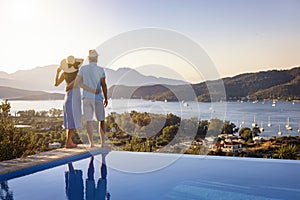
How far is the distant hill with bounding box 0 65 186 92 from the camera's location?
4691 millimetres

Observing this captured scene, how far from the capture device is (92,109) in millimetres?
3555

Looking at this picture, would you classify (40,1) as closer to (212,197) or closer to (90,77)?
(90,77)

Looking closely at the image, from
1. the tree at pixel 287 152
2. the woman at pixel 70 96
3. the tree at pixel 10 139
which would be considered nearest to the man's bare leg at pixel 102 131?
the woman at pixel 70 96

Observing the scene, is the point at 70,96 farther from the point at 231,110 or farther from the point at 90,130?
the point at 231,110

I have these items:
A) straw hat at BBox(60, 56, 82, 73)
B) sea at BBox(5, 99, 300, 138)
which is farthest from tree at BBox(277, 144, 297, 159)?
straw hat at BBox(60, 56, 82, 73)

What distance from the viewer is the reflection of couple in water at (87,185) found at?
86.0 inches

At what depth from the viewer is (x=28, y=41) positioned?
17.6ft

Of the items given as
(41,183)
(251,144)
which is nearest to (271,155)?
(251,144)

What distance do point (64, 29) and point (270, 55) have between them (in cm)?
417

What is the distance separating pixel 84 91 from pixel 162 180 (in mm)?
1495

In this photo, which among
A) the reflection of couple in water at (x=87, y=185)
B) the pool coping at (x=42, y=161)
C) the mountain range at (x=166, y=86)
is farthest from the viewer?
the mountain range at (x=166, y=86)

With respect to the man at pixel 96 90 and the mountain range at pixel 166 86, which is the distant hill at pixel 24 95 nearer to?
the mountain range at pixel 166 86

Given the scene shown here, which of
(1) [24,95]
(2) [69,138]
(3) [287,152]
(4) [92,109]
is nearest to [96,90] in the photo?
(4) [92,109]

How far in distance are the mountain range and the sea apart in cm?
13
